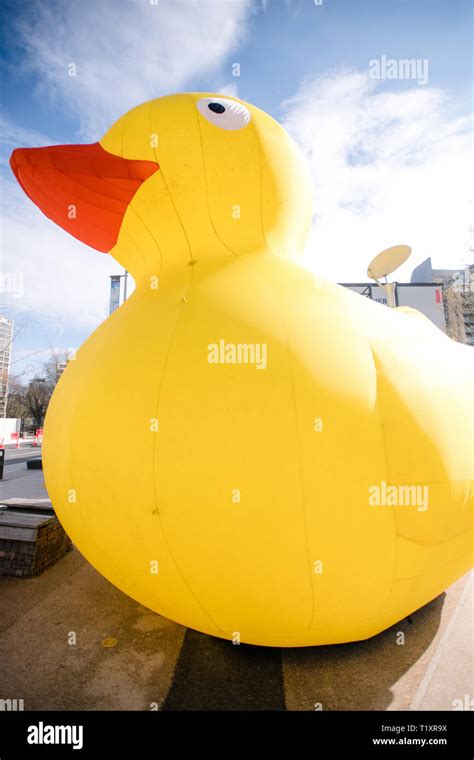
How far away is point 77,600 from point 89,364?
8.78 feet

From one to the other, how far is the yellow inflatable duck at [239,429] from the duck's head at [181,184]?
0.02 m

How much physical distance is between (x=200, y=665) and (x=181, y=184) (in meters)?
3.81

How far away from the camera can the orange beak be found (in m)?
2.80

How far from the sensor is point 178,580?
2.38 metres

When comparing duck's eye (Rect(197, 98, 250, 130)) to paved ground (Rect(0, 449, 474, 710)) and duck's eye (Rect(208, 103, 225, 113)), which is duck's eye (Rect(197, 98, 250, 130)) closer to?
duck's eye (Rect(208, 103, 225, 113))

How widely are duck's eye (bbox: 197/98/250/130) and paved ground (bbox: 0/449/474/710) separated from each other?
4.29 m

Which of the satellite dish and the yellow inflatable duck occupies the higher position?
the satellite dish
